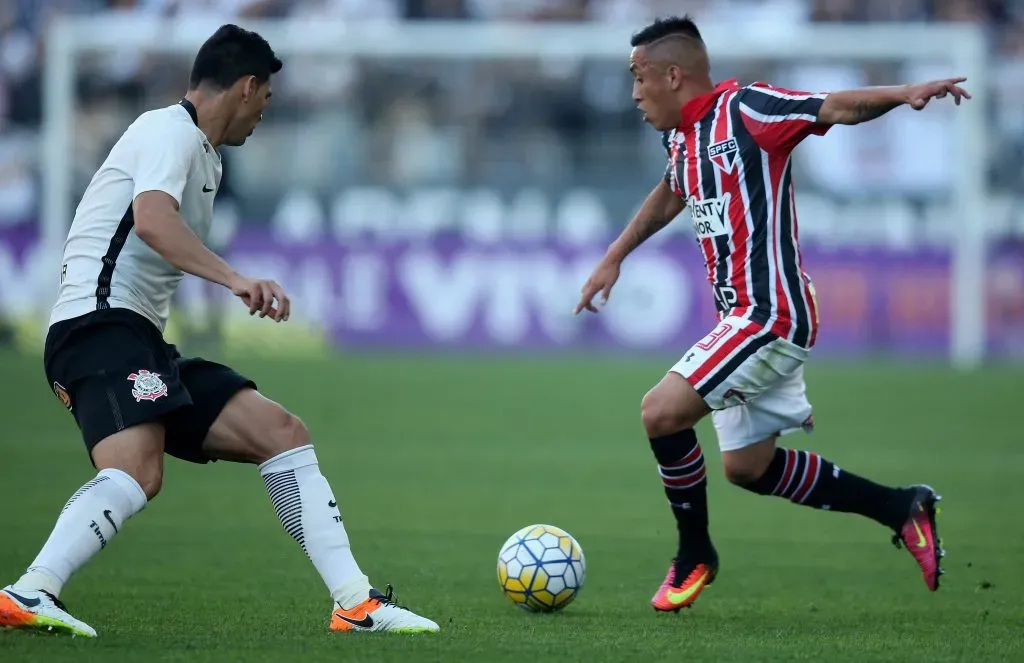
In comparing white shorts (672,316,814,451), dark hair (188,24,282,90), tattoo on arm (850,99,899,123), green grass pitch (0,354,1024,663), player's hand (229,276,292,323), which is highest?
dark hair (188,24,282,90)

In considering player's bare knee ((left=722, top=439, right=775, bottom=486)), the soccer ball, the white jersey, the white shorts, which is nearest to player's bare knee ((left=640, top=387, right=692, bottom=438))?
the white shorts

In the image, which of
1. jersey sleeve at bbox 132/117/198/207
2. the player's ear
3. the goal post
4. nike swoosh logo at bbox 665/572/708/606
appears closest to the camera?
jersey sleeve at bbox 132/117/198/207

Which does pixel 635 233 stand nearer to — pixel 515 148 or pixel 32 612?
pixel 32 612

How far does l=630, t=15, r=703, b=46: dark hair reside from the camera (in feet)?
19.8

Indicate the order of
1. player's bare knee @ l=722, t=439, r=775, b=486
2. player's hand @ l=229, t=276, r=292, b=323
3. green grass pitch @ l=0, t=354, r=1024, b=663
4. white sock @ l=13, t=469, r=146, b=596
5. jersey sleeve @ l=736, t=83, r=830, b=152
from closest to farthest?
player's hand @ l=229, t=276, r=292, b=323 < white sock @ l=13, t=469, r=146, b=596 < green grass pitch @ l=0, t=354, r=1024, b=663 < jersey sleeve @ l=736, t=83, r=830, b=152 < player's bare knee @ l=722, t=439, r=775, b=486

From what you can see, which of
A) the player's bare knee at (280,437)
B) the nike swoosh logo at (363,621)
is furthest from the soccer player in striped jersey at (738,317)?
the player's bare knee at (280,437)

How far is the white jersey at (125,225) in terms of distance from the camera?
4.99 metres

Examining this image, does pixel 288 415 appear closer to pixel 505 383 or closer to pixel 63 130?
pixel 505 383

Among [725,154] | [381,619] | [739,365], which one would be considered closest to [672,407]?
[739,365]

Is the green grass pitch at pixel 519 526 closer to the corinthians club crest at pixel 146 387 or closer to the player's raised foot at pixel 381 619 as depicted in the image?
the player's raised foot at pixel 381 619

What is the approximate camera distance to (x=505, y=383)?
15930mm

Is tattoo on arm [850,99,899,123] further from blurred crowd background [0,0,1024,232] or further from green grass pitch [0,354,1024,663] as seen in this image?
blurred crowd background [0,0,1024,232]

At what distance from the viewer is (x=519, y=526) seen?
798 centimetres

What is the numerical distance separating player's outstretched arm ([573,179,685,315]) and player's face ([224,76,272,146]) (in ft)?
5.72
